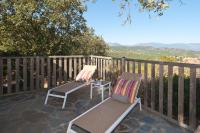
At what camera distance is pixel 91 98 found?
566 centimetres

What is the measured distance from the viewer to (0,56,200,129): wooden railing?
3.61 meters

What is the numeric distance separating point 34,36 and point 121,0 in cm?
521

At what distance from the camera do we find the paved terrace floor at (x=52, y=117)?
3574mm

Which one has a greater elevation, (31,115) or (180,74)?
(180,74)

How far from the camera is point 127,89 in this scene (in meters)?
4.09

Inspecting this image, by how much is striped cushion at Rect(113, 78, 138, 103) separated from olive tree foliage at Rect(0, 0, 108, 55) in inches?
213

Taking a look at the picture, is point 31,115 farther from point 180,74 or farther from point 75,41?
point 75,41

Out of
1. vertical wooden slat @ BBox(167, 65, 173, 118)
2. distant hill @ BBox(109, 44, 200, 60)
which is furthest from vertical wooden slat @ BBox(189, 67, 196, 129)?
distant hill @ BBox(109, 44, 200, 60)

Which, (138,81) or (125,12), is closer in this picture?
(138,81)

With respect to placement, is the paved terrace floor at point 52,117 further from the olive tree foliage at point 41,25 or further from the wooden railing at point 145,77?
the olive tree foliage at point 41,25

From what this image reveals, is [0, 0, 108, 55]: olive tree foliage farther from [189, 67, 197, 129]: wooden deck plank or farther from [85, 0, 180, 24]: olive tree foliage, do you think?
[189, 67, 197, 129]: wooden deck plank

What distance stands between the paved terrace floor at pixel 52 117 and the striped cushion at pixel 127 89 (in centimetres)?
49

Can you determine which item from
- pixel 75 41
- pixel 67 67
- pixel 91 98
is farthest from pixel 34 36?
pixel 91 98

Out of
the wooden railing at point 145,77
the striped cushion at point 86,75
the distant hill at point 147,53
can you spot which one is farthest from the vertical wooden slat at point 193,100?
the distant hill at point 147,53
